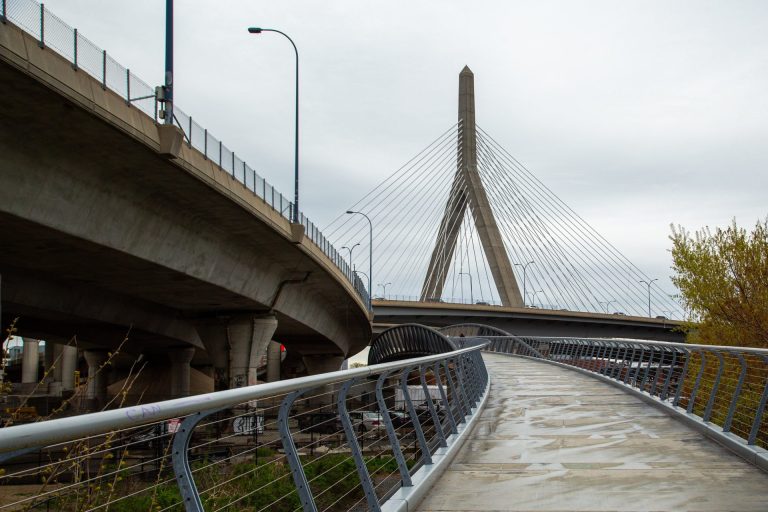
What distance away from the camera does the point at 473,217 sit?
64.9 m

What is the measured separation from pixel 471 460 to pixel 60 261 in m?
15.4

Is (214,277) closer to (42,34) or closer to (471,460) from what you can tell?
(42,34)

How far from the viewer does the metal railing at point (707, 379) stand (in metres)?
10.1

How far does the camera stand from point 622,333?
8112 cm

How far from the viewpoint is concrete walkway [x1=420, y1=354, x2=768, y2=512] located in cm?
708

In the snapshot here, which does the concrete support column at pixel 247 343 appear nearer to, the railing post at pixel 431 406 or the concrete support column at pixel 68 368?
the railing post at pixel 431 406

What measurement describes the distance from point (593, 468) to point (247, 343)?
89.6 feet

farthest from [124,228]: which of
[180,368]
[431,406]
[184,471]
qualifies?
[180,368]

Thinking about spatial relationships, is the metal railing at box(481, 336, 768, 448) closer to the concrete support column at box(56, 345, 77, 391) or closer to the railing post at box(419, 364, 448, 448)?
the railing post at box(419, 364, 448, 448)

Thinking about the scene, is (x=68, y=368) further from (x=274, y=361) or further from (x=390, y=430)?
(x=390, y=430)

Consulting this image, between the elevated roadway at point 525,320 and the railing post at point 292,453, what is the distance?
6235cm

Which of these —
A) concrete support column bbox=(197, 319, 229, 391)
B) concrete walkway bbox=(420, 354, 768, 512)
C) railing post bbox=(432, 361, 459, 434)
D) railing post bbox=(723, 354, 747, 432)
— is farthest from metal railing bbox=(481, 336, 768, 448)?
concrete support column bbox=(197, 319, 229, 391)

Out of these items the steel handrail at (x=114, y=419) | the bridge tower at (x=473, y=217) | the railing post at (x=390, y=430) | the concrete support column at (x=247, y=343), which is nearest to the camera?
the steel handrail at (x=114, y=419)

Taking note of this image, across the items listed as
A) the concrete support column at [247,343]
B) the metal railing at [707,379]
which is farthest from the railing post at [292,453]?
the concrete support column at [247,343]
